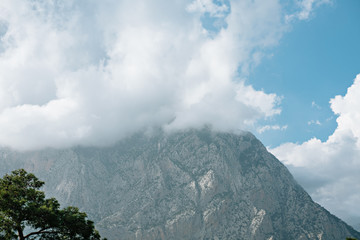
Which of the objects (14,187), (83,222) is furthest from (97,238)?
(14,187)

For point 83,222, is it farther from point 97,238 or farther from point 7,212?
point 7,212

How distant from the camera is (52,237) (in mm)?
42719

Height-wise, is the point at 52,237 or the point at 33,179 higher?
the point at 33,179

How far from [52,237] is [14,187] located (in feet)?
26.6

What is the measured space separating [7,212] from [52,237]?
6.78 metres

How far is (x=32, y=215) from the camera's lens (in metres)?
39.7

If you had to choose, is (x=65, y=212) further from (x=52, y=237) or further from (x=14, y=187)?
(x=14, y=187)

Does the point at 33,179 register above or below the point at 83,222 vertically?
above

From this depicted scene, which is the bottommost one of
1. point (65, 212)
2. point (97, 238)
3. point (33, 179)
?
point (97, 238)

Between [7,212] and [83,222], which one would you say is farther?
[83,222]

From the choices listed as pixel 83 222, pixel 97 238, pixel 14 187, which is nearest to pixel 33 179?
pixel 14 187

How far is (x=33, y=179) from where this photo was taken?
4369 centimetres

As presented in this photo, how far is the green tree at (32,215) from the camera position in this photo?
39375 mm

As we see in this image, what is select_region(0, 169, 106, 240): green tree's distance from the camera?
129ft
